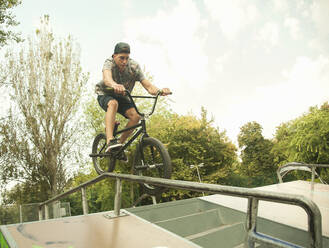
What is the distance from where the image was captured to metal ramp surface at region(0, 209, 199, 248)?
182cm

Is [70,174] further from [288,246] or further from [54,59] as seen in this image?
[288,246]

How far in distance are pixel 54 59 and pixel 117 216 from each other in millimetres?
12148

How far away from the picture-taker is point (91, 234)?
2021 mm

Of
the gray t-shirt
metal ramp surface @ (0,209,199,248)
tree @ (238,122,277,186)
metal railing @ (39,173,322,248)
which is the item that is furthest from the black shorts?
tree @ (238,122,277,186)

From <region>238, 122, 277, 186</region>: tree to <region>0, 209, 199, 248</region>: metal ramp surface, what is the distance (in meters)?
26.6

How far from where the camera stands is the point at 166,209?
13.9 feet

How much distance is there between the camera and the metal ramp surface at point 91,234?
182 cm

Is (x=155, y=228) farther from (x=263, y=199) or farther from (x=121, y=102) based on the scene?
(x=121, y=102)

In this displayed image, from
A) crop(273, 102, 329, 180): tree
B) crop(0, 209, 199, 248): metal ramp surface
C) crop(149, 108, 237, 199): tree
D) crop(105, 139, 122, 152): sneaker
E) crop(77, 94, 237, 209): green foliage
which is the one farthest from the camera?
crop(149, 108, 237, 199): tree

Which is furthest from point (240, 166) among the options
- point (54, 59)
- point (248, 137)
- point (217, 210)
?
point (217, 210)

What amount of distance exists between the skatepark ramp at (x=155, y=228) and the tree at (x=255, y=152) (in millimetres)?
24542

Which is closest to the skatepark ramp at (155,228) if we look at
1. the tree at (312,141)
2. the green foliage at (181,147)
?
the tree at (312,141)

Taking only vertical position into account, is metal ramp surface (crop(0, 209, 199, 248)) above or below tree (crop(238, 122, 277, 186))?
above

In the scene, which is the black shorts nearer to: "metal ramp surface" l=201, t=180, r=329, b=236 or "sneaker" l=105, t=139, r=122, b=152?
"sneaker" l=105, t=139, r=122, b=152
